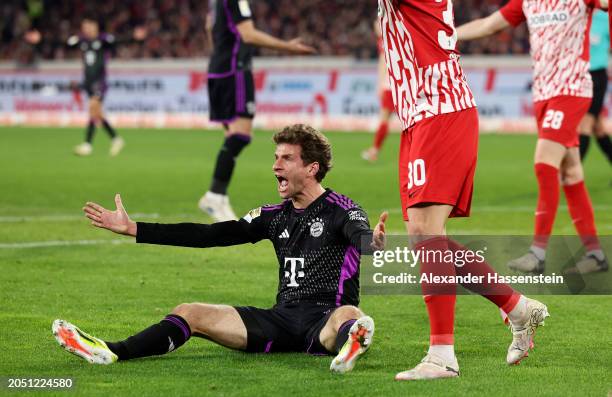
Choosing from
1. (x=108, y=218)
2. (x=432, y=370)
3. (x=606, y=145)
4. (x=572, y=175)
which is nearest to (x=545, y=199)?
(x=572, y=175)

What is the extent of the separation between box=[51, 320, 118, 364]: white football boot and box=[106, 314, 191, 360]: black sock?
0.23ft

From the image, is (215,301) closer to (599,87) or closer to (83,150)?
(599,87)

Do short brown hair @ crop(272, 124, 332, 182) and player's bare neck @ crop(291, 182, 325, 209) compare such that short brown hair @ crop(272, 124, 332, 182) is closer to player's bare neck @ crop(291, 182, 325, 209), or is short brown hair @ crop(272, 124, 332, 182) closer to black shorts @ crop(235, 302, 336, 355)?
player's bare neck @ crop(291, 182, 325, 209)

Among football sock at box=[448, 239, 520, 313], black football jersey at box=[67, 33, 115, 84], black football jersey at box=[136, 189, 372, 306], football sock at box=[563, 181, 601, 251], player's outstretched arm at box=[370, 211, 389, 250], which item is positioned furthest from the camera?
black football jersey at box=[67, 33, 115, 84]

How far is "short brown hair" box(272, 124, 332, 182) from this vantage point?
5.46 meters

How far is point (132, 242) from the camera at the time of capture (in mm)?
9461

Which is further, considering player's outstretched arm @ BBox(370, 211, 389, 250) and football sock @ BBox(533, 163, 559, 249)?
football sock @ BBox(533, 163, 559, 249)

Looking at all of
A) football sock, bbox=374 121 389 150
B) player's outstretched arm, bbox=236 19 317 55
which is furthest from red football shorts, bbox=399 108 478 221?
football sock, bbox=374 121 389 150

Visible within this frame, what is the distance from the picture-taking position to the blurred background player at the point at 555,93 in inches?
313

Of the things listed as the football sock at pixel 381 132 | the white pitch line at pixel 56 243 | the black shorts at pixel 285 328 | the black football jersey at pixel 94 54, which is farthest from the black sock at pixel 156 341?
the black football jersey at pixel 94 54

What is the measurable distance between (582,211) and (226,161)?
374cm

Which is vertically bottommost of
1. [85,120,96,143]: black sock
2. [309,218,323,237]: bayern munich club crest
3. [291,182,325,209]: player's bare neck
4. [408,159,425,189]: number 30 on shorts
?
[85,120,96,143]: black sock

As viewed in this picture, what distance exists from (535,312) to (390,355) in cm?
73

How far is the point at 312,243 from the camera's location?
5465 mm
